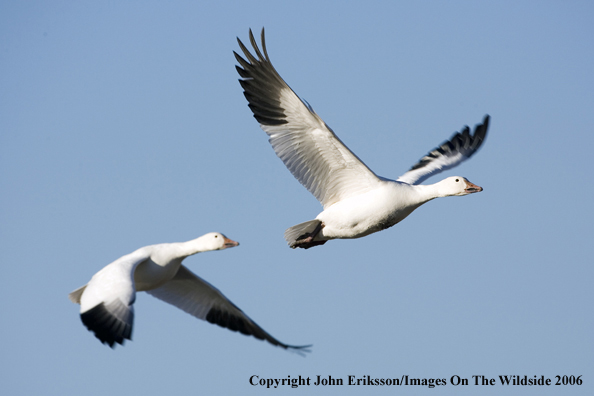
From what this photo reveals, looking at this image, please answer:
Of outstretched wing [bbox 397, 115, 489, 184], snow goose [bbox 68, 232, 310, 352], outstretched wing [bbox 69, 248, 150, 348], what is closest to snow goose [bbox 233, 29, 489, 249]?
snow goose [bbox 68, 232, 310, 352]

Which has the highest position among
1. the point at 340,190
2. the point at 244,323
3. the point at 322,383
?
the point at 340,190

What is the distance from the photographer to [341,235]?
1190cm

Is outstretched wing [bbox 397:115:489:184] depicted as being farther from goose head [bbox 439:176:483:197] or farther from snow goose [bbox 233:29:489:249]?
snow goose [bbox 233:29:489:249]

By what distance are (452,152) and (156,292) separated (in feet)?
20.8

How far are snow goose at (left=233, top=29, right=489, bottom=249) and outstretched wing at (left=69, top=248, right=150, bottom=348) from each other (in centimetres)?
290

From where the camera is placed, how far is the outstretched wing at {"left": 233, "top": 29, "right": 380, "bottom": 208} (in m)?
11.2

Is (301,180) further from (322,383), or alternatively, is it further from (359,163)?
(322,383)

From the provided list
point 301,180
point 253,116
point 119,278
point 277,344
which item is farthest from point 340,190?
point 119,278

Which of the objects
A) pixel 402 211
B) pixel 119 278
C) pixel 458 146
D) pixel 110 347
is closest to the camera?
pixel 110 347

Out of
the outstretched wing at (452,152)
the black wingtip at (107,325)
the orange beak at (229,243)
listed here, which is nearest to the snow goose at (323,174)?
the orange beak at (229,243)

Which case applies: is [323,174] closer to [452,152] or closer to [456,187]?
[456,187]

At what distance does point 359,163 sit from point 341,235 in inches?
45.2

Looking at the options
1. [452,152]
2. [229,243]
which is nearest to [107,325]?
[229,243]

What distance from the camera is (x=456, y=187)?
39.5 feet
